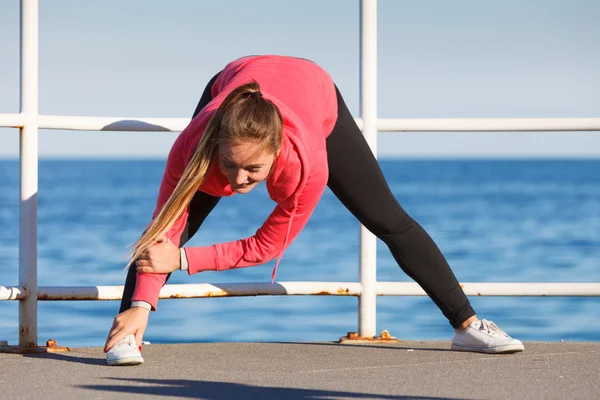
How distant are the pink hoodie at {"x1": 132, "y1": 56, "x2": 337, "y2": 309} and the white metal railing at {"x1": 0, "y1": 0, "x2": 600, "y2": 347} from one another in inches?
15.7

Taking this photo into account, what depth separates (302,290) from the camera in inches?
120

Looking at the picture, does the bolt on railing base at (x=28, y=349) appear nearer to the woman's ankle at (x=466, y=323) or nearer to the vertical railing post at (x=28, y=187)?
the vertical railing post at (x=28, y=187)

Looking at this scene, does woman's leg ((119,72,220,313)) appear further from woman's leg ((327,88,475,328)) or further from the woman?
woman's leg ((327,88,475,328))

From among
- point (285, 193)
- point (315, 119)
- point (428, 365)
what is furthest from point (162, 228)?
point (428, 365)

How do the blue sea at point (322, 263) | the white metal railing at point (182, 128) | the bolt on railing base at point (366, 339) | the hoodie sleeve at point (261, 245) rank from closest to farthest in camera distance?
the hoodie sleeve at point (261, 245) < the white metal railing at point (182, 128) < the bolt on railing base at point (366, 339) < the blue sea at point (322, 263)

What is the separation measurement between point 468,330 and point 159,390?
958mm

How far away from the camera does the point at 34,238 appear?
285cm

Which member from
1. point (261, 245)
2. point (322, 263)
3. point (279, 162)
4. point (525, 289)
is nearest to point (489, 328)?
point (525, 289)

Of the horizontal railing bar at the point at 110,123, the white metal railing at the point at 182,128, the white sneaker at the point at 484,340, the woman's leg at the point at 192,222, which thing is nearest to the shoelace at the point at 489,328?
the white sneaker at the point at 484,340

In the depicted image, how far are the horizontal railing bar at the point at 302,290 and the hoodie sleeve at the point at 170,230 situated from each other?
356mm

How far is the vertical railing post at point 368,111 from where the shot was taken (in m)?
3.07

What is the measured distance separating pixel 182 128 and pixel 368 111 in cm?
55

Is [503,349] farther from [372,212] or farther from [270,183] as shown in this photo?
[270,183]

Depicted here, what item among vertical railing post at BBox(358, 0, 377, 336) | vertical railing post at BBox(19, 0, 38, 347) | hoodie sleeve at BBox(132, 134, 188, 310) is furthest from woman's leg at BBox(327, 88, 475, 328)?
vertical railing post at BBox(19, 0, 38, 347)
